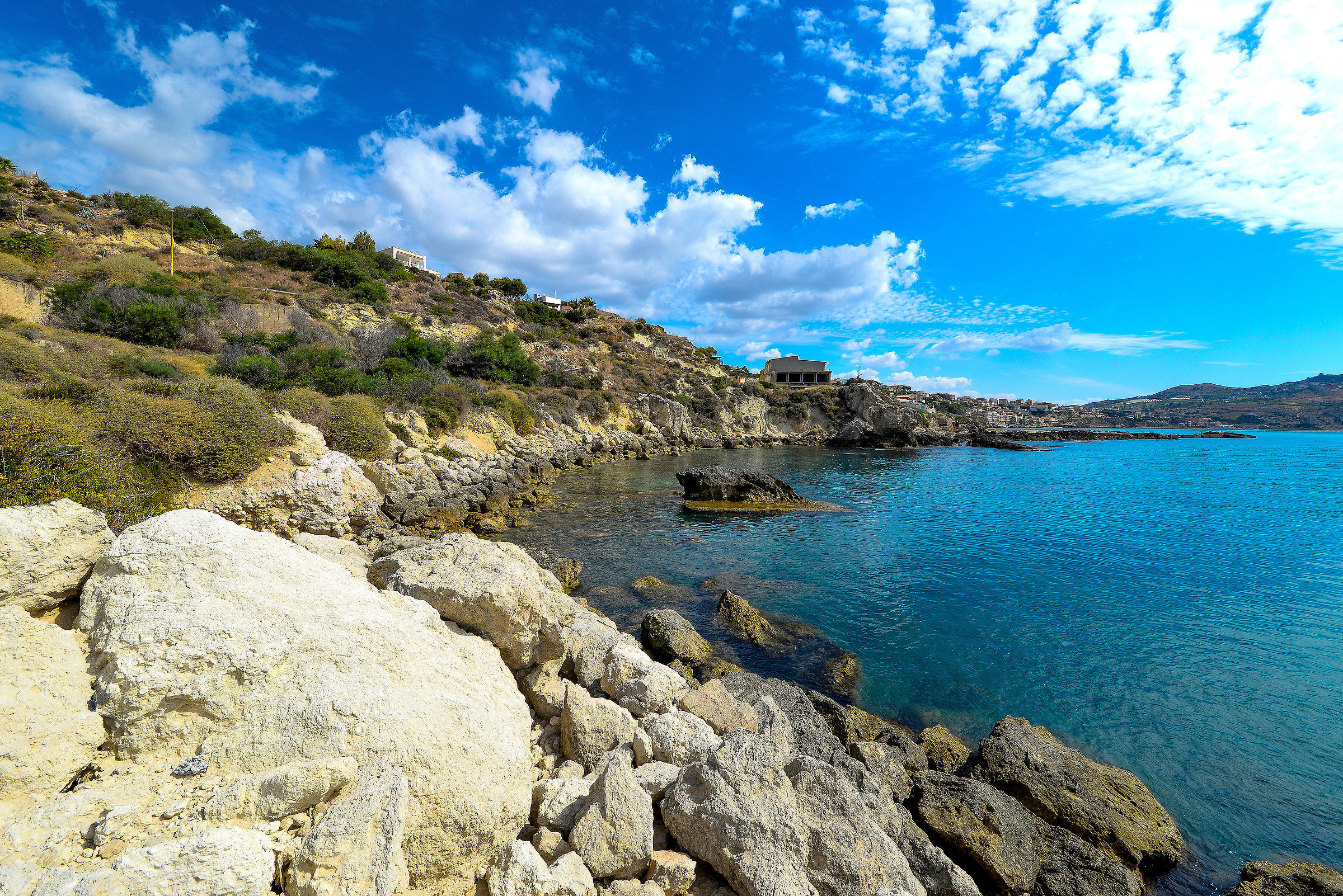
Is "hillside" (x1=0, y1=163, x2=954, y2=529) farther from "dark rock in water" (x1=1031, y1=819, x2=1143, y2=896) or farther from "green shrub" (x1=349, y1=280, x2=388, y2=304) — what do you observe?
"dark rock in water" (x1=1031, y1=819, x2=1143, y2=896)

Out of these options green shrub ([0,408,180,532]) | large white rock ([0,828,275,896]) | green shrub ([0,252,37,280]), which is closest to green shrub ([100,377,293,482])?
green shrub ([0,408,180,532])

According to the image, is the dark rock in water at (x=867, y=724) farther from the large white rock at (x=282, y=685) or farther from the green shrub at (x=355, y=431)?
the green shrub at (x=355, y=431)

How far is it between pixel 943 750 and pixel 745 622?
462 cm

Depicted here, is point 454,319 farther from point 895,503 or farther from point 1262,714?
point 1262,714

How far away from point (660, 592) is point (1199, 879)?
978 cm

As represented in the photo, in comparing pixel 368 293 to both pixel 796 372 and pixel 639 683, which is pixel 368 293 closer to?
pixel 639 683

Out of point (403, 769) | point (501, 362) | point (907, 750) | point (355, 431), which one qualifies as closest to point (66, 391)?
point (355, 431)

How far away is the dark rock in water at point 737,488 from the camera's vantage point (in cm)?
2536

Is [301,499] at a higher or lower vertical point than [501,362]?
lower

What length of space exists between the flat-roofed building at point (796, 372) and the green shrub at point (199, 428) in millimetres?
82892

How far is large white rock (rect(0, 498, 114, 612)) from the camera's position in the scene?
3562 millimetres

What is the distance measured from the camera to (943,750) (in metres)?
7.21

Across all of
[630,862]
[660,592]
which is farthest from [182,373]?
[630,862]

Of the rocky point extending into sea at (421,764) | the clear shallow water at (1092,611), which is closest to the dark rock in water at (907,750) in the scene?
the rocky point extending into sea at (421,764)
